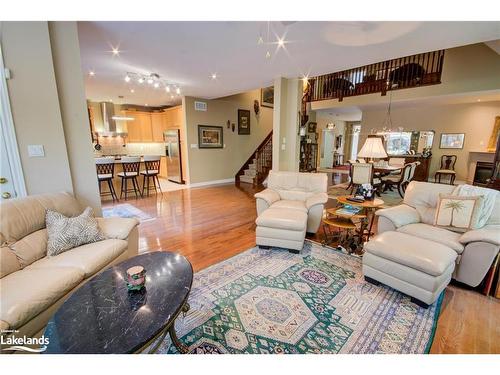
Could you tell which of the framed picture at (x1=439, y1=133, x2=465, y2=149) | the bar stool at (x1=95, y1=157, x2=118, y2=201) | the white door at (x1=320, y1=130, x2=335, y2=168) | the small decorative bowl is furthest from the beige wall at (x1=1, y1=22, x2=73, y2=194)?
the framed picture at (x1=439, y1=133, x2=465, y2=149)

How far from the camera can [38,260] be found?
186cm

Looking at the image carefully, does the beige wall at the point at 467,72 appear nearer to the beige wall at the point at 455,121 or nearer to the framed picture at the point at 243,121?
the beige wall at the point at 455,121

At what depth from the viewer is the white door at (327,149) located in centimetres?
1063

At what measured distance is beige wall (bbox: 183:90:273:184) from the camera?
6.90 m

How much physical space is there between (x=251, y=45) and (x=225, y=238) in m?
2.73

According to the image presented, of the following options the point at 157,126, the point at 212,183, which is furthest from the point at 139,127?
the point at 212,183

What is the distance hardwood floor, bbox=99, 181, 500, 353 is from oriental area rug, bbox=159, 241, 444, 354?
0.14 m

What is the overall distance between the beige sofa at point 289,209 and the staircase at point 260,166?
3871 millimetres

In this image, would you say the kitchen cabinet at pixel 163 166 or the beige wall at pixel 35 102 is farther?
the kitchen cabinet at pixel 163 166

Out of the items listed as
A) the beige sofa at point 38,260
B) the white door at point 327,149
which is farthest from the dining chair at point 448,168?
the beige sofa at point 38,260

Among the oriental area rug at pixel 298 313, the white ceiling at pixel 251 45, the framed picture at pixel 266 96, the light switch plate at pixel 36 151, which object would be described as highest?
the framed picture at pixel 266 96

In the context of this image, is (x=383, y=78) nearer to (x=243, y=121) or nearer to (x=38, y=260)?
(x=243, y=121)

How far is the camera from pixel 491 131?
23.1 ft
